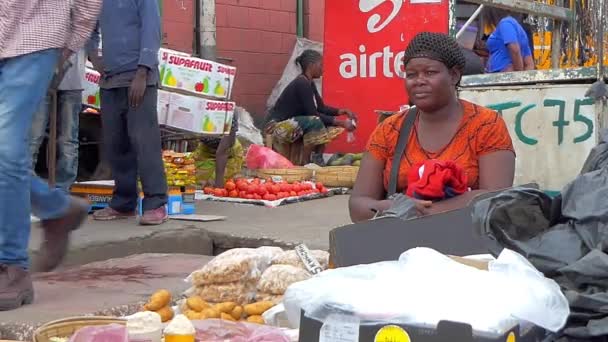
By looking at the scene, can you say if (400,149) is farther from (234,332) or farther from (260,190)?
(260,190)

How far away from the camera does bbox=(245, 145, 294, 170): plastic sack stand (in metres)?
9.70

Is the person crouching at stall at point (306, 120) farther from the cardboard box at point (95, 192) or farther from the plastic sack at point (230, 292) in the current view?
the plastic sack at point (230, 292)

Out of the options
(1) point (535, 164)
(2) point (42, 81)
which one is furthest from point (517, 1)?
(2) point (42, 81)

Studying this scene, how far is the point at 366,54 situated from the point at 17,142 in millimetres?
7279

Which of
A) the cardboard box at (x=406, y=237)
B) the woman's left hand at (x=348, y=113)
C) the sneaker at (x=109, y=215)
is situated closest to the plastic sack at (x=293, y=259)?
the cardboard box at (x=406, y=237)

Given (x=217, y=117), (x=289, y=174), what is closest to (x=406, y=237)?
(x=217, y=117)

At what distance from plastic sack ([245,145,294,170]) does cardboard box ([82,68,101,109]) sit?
2145mm

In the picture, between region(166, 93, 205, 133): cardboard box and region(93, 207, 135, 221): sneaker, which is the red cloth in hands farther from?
region(166, 93, 205, 133): cardboard box

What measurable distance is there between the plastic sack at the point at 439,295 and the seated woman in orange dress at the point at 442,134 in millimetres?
1704

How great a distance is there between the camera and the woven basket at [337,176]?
944cm

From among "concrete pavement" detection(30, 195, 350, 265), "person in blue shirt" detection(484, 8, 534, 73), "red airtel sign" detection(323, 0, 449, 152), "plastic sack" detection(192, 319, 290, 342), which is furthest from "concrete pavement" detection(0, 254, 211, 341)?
"red airtel sign" detection(323, 0, 449, 152)

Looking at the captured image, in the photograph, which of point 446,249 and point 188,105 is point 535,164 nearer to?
point 446,249

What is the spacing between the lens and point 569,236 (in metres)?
2.44

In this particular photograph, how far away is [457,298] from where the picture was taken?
214cm
